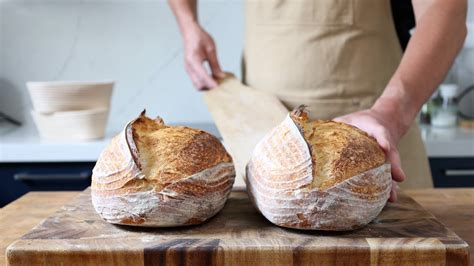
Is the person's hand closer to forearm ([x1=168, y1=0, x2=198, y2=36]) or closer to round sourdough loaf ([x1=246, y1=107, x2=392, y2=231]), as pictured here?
round sourdough loaf ([x1=246, y1=107, x2=392, y2=231])

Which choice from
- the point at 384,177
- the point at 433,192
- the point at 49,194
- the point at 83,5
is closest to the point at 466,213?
the point at 433,192

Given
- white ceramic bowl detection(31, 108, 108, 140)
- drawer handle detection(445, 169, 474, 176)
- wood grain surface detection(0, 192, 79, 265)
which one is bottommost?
drawer handle detection(445, 169, 474, 176)

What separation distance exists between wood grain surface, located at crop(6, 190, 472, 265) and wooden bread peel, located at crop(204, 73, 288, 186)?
393 millimetres

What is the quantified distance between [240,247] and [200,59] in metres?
0.72

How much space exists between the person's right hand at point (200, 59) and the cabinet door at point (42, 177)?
531 millimetres

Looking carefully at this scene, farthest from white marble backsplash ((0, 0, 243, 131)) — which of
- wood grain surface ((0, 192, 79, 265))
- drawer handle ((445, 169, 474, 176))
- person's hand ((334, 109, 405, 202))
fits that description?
person's hand ((334, 109, 405, 202))

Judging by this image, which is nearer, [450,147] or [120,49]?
[450,147]

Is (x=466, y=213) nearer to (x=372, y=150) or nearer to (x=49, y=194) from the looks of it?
(x=372, y=150)

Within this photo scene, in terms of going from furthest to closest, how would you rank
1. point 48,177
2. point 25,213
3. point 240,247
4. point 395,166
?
1. point 48,177
2. point 25,213
3. point 395,166
4. point 240,247

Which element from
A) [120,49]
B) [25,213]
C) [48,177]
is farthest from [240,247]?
[120,49]

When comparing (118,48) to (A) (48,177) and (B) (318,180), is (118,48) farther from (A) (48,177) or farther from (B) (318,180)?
(B) (318,180)

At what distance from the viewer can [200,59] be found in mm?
1231

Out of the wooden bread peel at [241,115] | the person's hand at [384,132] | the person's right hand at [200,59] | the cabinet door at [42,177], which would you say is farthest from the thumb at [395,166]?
the cabinet door at [42,177]

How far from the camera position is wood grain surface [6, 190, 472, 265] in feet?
1.85
